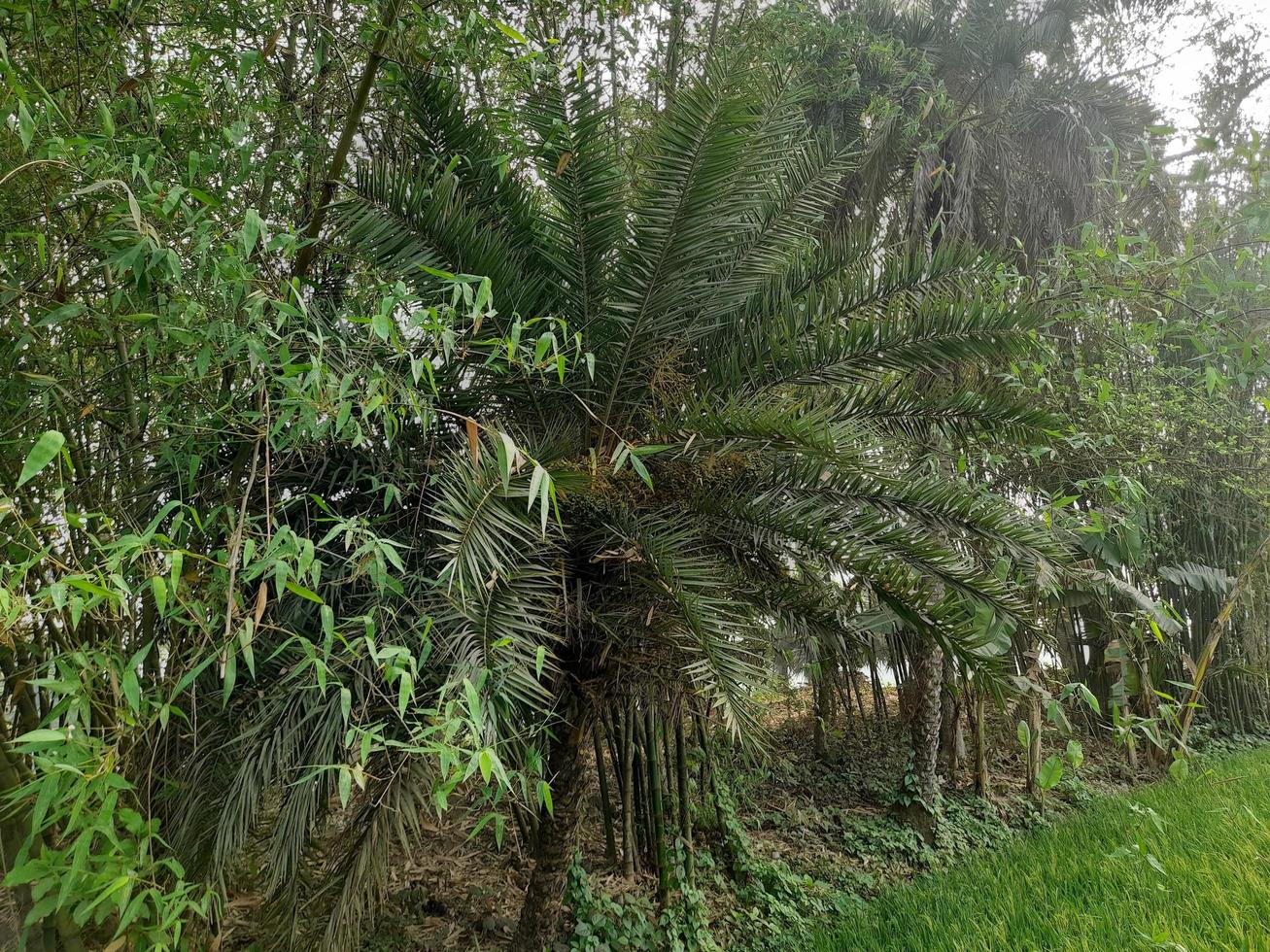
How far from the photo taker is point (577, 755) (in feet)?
10.4

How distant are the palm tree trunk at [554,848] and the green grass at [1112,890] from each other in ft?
4.46

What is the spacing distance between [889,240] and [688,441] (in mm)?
4100

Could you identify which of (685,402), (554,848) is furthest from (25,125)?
(554,848)

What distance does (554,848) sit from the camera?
317 cm

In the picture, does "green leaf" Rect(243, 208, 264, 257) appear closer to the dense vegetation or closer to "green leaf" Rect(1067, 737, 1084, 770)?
the dense vegetation

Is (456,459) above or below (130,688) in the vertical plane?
above

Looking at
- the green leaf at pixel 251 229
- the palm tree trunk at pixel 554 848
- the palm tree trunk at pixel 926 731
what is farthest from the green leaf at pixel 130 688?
the palm tree trunk at pixel 926 731

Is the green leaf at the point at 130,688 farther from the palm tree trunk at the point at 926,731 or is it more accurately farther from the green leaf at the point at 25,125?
the palm tree trunk at the point at 926,731

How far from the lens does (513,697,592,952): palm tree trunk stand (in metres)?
3.10

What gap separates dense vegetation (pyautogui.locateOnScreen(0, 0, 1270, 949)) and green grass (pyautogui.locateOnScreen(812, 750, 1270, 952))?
361mm

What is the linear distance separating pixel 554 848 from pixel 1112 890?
2.22 m

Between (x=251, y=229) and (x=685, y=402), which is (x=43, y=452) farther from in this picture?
(x=685, y=402)

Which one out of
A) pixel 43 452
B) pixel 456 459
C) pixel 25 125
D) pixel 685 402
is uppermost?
pixel 25 125

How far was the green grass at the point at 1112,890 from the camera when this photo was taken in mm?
2186
